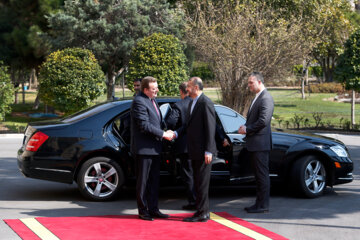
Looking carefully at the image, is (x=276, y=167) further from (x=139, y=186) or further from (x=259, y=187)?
(x=139, y=186)

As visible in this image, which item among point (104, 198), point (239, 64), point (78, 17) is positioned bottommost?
point (104, 198)

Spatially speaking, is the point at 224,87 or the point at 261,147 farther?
the point at 224,87

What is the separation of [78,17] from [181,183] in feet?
74.5

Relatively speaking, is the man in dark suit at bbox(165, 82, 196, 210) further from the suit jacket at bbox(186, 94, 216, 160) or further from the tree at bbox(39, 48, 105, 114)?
the tree at bbox(39, 48, 105, 114)

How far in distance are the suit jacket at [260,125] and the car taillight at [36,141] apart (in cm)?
290

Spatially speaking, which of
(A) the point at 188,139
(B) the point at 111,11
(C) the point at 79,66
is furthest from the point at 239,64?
(A) the point at 188,139

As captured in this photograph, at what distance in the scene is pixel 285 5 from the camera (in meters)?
32.2

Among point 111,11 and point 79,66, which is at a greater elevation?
point 111,11

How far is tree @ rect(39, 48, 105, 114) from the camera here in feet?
78.2

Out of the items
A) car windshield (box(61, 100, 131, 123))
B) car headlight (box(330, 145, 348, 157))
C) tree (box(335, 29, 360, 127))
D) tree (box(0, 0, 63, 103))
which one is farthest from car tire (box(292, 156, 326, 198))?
tree (box(0, 0, 63, 103))

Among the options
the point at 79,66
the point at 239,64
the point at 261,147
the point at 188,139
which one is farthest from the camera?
the point at 79,66

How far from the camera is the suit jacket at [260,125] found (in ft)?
25.1

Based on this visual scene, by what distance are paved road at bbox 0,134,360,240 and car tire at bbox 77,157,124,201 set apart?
148 millimetres

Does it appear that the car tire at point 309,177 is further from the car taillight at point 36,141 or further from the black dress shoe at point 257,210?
the car taillight at point 36,141
